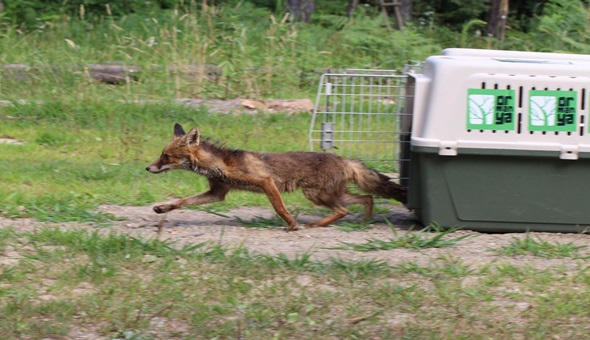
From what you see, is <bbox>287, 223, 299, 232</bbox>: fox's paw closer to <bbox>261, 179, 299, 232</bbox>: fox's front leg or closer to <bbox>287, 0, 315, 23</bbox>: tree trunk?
<bbox>261, 179, 299, 232</bbox>: fox's front leg

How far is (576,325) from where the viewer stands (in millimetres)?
5008

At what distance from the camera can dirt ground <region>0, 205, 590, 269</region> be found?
6082 mm

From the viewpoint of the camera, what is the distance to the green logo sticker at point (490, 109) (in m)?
6.37

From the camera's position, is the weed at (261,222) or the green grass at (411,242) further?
the weed at (261,222)

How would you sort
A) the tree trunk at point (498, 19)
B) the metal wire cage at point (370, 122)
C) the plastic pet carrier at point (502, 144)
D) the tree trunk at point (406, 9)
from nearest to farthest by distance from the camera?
the plastic pet carrier at point (502, 144)
the metal wire cage at point (370, 122)
the tree trunk at point (498, 19)
the tree trunk at point (406, 9)

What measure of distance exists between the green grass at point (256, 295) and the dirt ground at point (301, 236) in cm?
19

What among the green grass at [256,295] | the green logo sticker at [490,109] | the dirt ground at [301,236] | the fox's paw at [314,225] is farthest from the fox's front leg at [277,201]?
the green logo sticker at [490,109]

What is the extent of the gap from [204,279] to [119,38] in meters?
9.63

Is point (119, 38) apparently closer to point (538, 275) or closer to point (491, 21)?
point (491, 21)

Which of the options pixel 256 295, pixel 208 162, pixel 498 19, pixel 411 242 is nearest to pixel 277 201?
pixel 208 162

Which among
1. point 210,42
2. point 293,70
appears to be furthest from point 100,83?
point 293,70

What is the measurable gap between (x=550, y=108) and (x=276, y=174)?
2.22 metres

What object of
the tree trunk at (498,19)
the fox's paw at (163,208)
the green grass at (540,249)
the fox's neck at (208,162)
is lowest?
the green grass at (540,249)

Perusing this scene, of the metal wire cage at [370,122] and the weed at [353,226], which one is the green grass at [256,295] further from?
the metal wire cage at [370,122]
